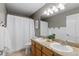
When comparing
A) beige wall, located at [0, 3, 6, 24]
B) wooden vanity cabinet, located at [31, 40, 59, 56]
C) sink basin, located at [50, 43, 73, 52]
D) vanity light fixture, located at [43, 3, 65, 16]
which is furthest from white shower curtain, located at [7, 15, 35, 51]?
sink basin, located at [50, 43, 73, 52]

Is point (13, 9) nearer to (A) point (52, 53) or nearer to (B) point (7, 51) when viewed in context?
(B) point (7, 51)

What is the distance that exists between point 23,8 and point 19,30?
46cm

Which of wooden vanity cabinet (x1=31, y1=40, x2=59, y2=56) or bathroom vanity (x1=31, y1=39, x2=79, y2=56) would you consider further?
wooden vanity cabinet (x1=31, y1=40, x2=59, y2=56)

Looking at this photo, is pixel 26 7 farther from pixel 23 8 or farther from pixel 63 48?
pixel 63 48

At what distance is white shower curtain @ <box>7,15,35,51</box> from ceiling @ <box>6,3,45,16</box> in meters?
0.12

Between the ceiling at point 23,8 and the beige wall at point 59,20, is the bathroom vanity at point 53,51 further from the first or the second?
the ceiling at point 23,8

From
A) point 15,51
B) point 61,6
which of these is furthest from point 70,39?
point 15,51

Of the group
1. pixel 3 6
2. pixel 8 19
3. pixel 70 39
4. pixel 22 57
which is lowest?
pixel 22 57

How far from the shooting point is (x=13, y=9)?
4.45 feet

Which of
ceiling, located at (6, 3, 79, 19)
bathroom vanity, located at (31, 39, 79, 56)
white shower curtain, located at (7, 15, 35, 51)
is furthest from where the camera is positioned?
white shower curtain, located at (7, 15, 35, 51)

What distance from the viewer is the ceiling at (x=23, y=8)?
50.8 inches

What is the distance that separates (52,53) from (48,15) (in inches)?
29.7

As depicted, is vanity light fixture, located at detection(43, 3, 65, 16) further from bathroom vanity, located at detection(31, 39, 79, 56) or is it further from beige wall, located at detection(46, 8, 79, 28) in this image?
bathroom vanity, located at detection(31, 39, 79, 56)

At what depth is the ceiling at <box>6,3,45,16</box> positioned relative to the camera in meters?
1.29
